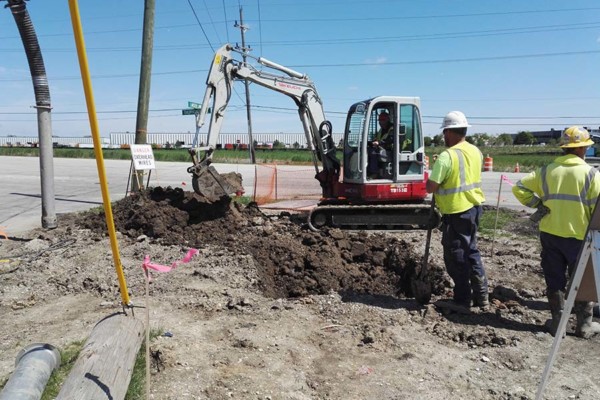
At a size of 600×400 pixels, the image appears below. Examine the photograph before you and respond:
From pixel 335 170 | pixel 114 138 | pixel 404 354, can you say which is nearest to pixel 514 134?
pixel 114 138

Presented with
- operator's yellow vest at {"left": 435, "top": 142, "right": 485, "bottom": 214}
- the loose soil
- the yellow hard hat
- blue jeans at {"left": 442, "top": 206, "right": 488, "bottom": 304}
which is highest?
the yellow hard hat

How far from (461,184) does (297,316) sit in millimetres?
2270

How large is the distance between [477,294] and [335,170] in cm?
620

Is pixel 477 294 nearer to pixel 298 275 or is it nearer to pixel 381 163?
pixel 298 275

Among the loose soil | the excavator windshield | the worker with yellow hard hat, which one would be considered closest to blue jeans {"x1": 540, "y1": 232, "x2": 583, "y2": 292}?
the worker with yellow hard hat

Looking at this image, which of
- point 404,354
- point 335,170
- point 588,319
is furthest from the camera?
point 335,170

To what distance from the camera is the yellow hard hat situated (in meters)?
4.73

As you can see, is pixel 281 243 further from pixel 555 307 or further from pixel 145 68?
pixel 145 68

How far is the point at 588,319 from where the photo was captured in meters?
4.80

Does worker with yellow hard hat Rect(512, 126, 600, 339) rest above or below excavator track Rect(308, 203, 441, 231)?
above

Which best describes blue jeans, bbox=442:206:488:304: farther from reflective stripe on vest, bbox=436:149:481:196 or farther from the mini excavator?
the mini excavator

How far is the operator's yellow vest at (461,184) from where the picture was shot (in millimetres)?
5219

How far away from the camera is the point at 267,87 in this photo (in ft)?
34.6

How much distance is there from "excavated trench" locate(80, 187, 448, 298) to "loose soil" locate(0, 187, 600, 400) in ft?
0.11
